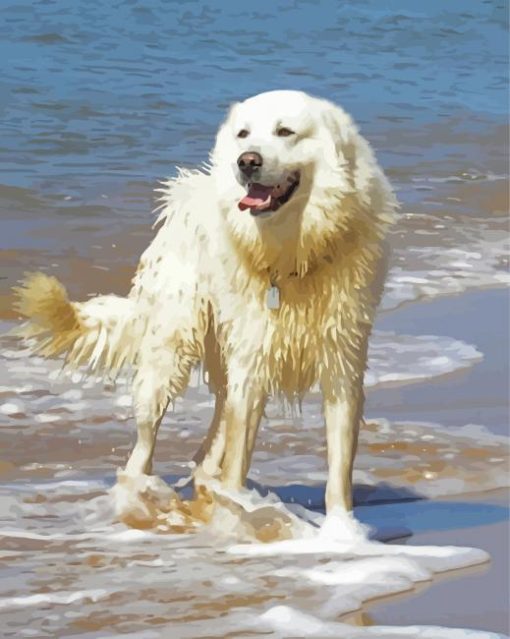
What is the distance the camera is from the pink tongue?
14.5 ft

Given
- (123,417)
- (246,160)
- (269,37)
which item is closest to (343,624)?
(246,160)

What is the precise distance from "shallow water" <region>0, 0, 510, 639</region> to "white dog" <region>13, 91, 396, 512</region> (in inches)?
12.7

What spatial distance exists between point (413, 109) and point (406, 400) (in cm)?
1301

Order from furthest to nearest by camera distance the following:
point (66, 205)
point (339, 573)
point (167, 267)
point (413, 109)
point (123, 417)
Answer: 1. point (413, 109)
2. point (66, 205)
3. point (123, 417)
4. point (167, 267)
5. point (339, 573)

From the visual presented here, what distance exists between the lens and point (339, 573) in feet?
14.1

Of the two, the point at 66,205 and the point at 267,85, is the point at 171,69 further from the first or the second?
the point at 66,205

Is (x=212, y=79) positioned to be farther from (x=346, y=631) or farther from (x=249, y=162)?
(x=346, y=631)

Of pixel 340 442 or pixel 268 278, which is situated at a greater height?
pixel 268 278

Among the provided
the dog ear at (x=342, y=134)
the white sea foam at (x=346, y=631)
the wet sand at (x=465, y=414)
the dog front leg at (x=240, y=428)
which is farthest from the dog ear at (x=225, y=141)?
the white sea foam at (x=346, y=631)

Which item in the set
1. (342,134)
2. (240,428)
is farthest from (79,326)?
(342,134)

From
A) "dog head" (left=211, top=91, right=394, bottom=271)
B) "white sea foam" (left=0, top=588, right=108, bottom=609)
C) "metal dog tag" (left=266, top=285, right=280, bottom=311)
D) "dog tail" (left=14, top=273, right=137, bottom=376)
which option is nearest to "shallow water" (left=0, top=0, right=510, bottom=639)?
→ "white sea foam" (left=0, top=588, right=108, bottom=609)

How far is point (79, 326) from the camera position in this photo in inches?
208

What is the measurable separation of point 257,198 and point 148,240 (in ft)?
23.4

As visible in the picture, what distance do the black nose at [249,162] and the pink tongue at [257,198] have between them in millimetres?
102
